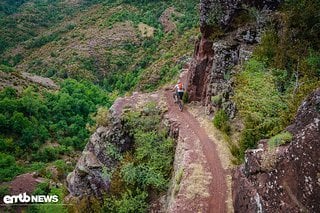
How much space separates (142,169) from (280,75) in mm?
8280

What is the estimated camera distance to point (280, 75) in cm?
1694

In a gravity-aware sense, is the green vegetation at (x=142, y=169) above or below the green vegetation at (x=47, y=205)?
above

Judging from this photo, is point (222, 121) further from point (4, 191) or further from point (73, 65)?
point (73, 65)

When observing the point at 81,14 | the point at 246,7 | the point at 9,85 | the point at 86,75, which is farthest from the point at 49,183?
the point at 81,14

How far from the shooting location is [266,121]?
1488cm

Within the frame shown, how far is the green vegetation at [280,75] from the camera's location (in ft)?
48.4

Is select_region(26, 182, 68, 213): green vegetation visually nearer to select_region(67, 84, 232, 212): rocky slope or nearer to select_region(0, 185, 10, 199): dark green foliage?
select_region(67, 84, 232, 212): rocky slope

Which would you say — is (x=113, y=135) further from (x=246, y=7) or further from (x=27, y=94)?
(x=27, y=94)

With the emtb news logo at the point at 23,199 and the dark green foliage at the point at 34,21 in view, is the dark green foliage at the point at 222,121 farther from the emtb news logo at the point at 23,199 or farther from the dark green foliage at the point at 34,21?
the dark green foliage at the point at 34,21

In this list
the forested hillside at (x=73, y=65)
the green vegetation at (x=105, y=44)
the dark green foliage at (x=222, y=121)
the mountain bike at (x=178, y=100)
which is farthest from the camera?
the green vegetation at (x=105, y=44)

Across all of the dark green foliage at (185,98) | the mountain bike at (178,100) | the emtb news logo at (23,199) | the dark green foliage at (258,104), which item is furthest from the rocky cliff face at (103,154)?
the emtb news logo at (23,199)

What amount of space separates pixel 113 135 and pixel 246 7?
35.4 feet

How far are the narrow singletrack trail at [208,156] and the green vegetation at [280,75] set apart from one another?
1.10 m

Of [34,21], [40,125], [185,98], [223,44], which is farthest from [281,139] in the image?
[34,21]
